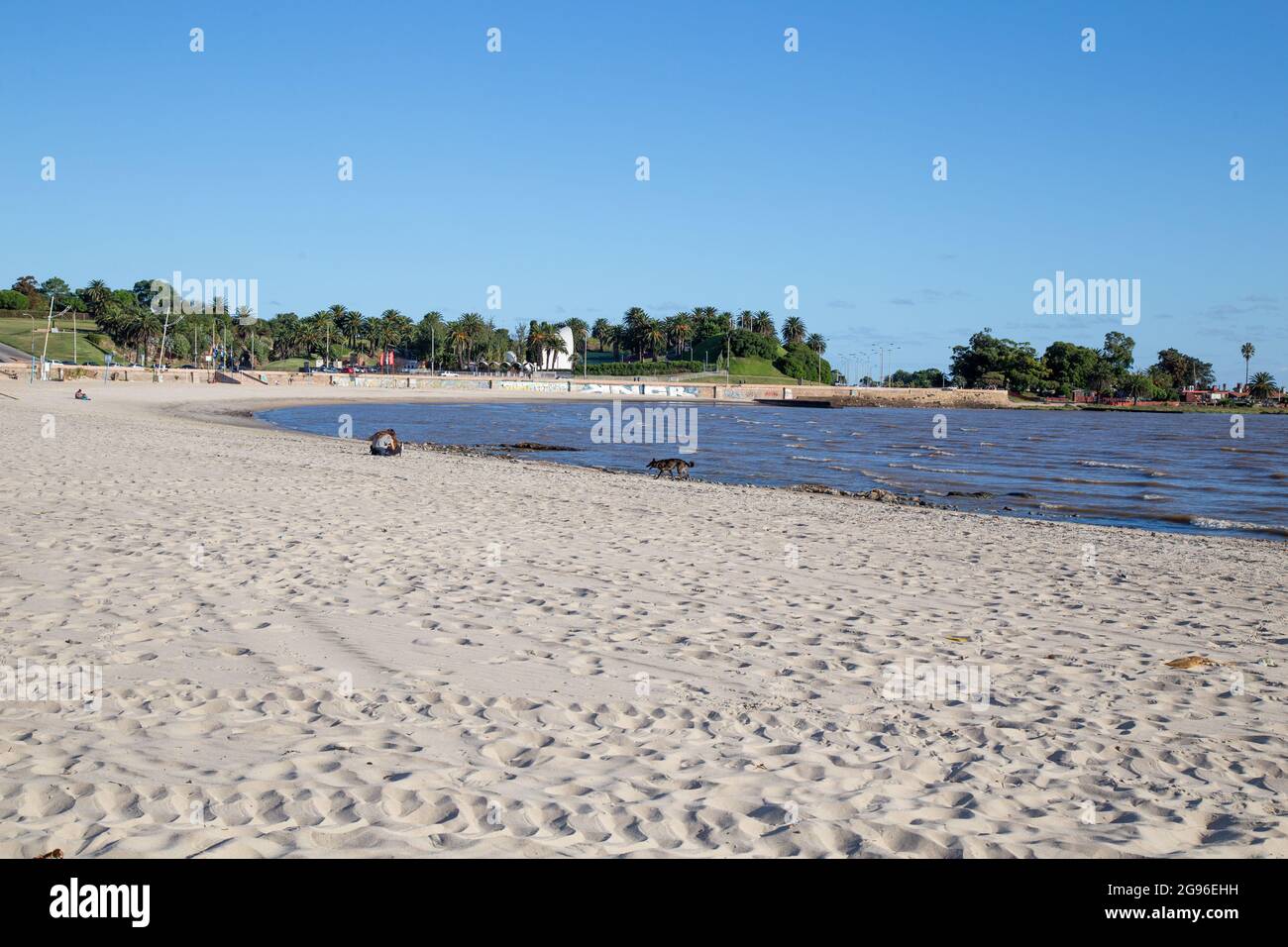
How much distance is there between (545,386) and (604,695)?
430 ft

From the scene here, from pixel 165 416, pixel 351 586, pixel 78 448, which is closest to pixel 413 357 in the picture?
pixel 165 416

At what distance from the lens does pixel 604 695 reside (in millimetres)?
5934

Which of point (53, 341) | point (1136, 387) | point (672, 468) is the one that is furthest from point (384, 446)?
point (1136, 387)

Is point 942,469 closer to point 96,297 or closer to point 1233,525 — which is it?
point 1233,525

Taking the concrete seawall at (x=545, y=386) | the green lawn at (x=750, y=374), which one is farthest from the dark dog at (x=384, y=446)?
the green lawn at (x=750, y=374)

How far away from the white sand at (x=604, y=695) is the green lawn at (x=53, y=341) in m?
131

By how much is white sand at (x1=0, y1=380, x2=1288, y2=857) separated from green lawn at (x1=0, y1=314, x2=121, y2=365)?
130817 millimetres

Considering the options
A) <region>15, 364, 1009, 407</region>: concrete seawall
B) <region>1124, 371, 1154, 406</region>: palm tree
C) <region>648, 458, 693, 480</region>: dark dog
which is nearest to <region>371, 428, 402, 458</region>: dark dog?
<region>648, 458, 693, 480</region>: dark dog

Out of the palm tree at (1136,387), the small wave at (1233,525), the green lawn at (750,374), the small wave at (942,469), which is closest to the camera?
the small wave at (1233,525)

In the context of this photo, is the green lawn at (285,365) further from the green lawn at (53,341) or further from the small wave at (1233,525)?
the small wave at (1233,525)

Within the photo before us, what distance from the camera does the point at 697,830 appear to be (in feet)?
13.7

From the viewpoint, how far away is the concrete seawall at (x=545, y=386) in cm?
8912
